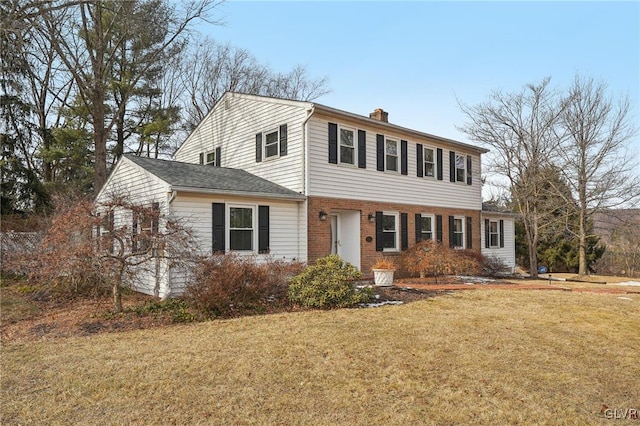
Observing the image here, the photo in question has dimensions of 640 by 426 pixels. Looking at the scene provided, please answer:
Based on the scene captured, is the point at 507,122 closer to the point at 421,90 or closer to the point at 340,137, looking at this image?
the point at 421,90

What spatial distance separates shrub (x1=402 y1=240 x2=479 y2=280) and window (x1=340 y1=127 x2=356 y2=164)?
12.8 feet

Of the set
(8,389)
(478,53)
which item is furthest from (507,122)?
(8,389)

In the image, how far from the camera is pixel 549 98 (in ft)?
63.9

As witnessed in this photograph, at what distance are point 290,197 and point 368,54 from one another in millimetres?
6474

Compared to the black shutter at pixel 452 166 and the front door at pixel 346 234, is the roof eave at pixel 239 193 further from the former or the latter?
the black shutter at pixel 452 166

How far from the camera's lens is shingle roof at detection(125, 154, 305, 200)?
10.7 m

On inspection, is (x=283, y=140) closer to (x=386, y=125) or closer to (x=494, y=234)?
(x=386, y=125)

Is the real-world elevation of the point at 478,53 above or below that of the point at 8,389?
above

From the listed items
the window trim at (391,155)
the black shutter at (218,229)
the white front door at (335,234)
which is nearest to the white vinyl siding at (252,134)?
the white front door at (335,234)

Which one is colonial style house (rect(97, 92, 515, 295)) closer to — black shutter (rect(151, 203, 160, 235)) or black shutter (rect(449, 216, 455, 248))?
black shutter (rect(449, 216, 455, 248))

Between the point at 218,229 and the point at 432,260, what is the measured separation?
23.7ft

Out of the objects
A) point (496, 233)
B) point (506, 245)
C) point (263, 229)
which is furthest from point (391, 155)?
point (506, 245)

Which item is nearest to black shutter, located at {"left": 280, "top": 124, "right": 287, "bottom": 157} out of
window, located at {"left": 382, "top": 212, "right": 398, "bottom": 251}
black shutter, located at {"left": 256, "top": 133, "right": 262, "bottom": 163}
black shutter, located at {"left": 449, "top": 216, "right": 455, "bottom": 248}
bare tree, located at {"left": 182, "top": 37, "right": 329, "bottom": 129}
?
black shutter, located at {"left": 256, "top": 133, "right": 262, "bottom": 163}

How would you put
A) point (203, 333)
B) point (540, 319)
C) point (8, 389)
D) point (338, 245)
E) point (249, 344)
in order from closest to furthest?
point (8, 389) → point (249, 344) → point (203, 333) → point (540, 319) → point (338, 245)
